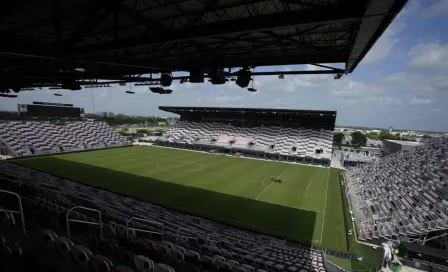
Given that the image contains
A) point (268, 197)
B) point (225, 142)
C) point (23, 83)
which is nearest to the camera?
point (23, 83)

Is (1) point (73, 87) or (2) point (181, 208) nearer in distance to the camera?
(1) point (73, 87)

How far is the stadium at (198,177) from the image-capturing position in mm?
5836

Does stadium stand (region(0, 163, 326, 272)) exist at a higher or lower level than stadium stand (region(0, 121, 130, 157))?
higher

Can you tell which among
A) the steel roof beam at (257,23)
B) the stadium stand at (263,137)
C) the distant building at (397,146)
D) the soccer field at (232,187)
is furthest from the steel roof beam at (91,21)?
the distant building at (397,146)

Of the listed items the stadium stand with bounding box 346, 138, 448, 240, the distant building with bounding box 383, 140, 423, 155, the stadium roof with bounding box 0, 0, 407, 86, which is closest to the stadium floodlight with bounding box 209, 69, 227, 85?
the stadium roof with bounding box 0, 0, 407, 86

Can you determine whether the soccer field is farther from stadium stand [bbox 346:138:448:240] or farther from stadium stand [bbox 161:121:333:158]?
stadium stand [bbox 161:121:333:158]

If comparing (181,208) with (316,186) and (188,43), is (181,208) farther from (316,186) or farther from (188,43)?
(316,186)

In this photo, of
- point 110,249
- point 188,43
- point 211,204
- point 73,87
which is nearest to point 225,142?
point 211,204

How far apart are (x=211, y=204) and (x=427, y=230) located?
15.3 metres

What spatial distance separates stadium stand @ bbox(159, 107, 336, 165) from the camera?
150 ft

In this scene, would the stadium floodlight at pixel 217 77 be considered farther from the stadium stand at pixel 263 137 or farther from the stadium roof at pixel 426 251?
the stadium stand at pixel 263 137

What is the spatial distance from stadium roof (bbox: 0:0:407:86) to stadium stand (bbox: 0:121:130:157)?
105ft

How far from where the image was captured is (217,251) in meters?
9.18

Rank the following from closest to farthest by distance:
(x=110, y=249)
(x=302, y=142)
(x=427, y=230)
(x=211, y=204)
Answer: (x=110, y=249) → (x=427, y=230) → (x=211, y=204) → (x=302, y=142)
